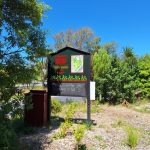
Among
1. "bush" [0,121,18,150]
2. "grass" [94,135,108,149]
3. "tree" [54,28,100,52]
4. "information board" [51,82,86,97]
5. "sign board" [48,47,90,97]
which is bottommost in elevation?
"grass" [94,135,108,149]

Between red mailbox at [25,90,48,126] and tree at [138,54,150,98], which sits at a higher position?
tree at [138,54,150,98]

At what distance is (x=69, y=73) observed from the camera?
11219mm

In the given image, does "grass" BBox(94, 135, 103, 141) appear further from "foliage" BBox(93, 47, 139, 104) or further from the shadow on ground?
"foliage" BBox(93, 47, 139, 104)

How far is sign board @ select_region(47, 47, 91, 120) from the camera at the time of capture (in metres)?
11.0

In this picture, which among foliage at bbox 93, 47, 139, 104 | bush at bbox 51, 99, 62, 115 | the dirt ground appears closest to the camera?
the dirt ground

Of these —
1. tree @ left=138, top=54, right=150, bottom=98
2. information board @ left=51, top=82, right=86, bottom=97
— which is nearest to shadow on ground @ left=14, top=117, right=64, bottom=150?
information board @ left=51, top=82, right=86, bottom=97

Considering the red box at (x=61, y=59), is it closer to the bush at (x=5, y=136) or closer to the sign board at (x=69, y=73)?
the sign board at (x=69, y=73)

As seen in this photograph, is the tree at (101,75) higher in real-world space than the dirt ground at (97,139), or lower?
higher

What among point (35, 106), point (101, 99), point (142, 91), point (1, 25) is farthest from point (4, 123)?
point (142, 91)

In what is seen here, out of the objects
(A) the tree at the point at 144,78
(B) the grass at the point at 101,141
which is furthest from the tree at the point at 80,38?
(B) the grass at the point at 101,141

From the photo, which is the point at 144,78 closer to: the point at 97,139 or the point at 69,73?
the point at 69,73

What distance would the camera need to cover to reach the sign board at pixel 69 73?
36.2ft

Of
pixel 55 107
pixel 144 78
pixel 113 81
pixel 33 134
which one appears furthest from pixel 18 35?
pixel 144 78

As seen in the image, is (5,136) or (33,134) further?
(33,134)
